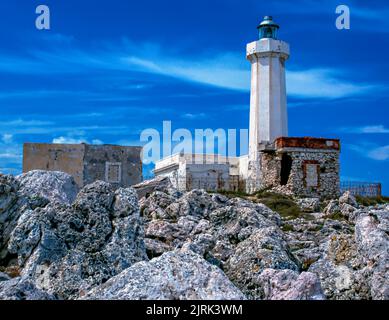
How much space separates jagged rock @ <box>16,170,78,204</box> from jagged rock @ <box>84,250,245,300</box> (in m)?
8.36

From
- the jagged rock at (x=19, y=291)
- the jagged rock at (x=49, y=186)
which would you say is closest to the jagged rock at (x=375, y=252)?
the jagged rock at (x=19, y=291)

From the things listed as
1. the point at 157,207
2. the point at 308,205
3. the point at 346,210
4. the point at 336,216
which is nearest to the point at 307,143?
the point at 308,205

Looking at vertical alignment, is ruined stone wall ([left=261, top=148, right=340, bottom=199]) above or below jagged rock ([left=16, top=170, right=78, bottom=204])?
above

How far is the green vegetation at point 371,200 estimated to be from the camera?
33528 millimetres

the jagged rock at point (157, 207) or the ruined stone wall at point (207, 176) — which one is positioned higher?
the ruined stone wall at point (207, 176)

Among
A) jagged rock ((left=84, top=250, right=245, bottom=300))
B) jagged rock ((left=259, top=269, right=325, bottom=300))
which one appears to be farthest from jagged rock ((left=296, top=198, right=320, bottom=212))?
jagged rock ((left=84, top=250, right=245, bottom=300))

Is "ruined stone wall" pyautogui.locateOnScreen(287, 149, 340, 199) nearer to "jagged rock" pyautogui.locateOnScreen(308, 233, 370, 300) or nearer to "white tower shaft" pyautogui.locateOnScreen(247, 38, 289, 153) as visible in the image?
"white tower shaft" pyautogui.locateOnScreen(247, 38, 289, 153)

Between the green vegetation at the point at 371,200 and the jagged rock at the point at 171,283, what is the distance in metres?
26.7

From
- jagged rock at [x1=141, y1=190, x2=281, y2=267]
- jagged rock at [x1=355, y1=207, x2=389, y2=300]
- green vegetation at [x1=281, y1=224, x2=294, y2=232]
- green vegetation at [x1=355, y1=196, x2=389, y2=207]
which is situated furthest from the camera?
green vegetation at [x1=355, y1=196, x2=389, y2=207]

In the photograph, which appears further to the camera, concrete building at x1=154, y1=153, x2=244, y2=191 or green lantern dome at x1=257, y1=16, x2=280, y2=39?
green lantern dome at x1=257, y1=16, x2=280, y2=39

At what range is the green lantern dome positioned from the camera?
4422 centimetres

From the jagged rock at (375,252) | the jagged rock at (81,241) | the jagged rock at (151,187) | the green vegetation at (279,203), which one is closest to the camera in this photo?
the jagged rock at (375,252)

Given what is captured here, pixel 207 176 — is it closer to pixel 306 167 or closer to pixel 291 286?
pixel 306 167

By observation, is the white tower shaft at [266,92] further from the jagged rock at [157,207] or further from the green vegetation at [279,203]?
the jagged rock at [157,207]
